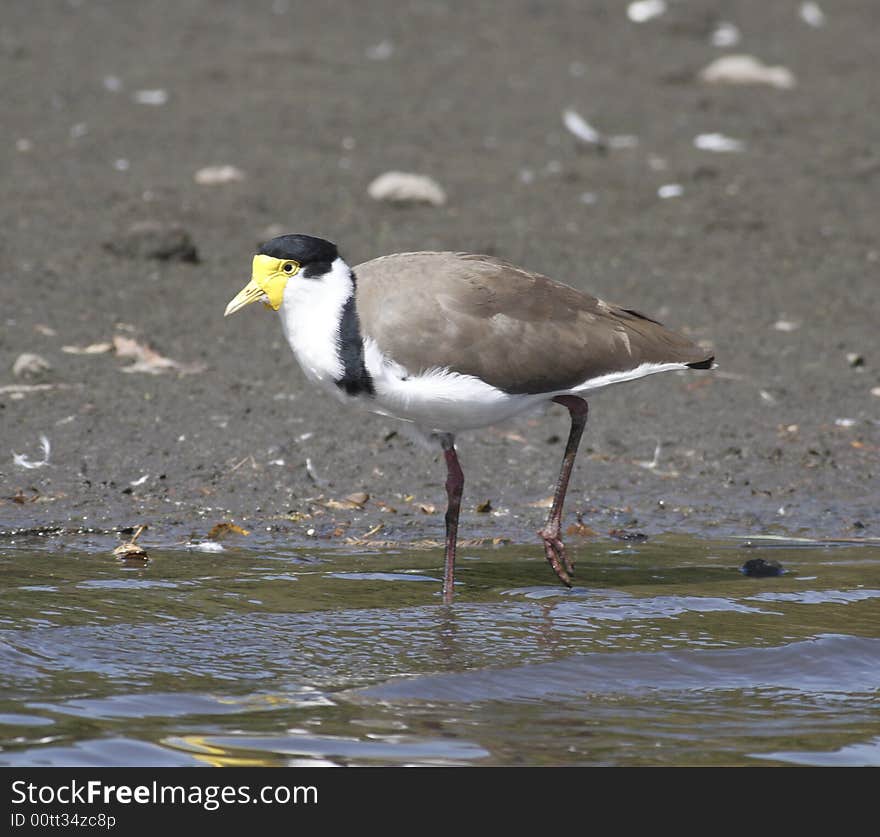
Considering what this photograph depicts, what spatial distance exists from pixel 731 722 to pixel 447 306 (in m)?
2.14

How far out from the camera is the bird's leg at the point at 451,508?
668cm

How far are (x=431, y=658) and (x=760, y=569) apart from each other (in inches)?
75.0

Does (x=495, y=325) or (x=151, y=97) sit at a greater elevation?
(x=151, y=97)

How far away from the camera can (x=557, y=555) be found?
696 centimetres

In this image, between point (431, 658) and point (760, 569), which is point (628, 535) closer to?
point (760, 569)

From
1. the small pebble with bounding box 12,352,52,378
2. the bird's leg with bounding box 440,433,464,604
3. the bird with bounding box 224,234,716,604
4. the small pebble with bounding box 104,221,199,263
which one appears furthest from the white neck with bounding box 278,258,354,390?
the small pebble with bounding box 104,221,199,263

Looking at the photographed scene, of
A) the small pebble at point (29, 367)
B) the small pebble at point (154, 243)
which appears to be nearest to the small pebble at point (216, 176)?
the small pebble at point (154, 243)

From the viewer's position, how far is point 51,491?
310 inches

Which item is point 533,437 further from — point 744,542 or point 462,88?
point 462,88

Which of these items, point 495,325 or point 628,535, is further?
point 628,535

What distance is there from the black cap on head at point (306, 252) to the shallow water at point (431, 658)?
134 centimetres

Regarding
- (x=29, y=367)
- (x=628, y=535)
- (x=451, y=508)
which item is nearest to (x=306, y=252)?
(x=451, y=508)

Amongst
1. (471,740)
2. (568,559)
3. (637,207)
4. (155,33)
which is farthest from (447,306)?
(155,33)

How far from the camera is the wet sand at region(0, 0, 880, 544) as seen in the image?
27.0ft
